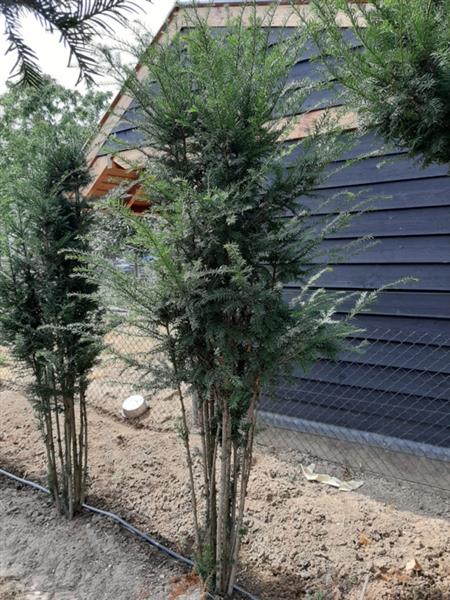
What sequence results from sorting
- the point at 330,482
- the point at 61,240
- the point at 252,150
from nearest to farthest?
the point at 252,150
the point at 61,240
the point at 330,482

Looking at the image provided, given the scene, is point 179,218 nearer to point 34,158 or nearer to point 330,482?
point 34,158

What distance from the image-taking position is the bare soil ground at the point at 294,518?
250cm

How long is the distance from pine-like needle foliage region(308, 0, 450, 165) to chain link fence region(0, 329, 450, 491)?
2275 millimetres

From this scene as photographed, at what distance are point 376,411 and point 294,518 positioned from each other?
128cm

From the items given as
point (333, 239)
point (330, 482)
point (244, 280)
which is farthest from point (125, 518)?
point (333, 239)

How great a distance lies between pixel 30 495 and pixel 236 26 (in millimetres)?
3426

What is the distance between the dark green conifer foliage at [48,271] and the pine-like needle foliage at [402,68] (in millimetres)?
1943

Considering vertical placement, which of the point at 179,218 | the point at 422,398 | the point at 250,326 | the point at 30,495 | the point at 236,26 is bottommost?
the point at 30,495

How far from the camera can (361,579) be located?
8.20 ft

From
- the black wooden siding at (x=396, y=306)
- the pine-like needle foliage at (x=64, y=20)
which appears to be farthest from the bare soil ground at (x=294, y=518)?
the pine-like needle foliage at (x=64, y=20)

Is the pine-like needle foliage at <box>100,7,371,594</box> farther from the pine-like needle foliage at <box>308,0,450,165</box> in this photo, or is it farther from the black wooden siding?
the black wooden siding

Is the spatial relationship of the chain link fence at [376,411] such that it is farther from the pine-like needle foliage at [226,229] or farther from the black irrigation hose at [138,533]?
the pine-like needle foliage at [226,229]

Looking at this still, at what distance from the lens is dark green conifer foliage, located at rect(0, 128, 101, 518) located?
117 inches

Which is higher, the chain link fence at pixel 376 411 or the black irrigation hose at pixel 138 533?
the chain link fence at pixel 376 411
